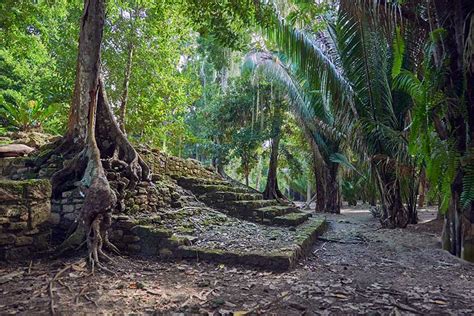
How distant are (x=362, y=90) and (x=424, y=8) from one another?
2.55 metres

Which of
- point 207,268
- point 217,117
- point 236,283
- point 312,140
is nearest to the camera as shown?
point 236,283

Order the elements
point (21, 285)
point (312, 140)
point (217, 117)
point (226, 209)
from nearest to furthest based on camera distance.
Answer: point (21, 285) → point (226, 209) → point (312, 140) → point (217, 117)

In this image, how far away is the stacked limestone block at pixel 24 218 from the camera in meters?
3.96

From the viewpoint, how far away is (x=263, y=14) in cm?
557

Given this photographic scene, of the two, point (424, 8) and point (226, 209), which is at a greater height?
point (424, 8)

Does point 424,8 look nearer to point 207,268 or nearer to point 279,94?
point 207,268

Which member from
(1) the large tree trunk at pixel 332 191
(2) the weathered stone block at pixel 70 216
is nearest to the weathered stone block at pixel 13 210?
(2) the weathered stone block at pixel 70 216

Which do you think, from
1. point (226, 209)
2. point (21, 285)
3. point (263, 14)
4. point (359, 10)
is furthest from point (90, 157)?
point (359, 10)

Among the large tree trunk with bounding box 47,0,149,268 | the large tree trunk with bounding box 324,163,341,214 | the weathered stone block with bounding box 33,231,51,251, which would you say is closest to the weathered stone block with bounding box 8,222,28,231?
the weathered stone block with bounding box 33,231,51,251

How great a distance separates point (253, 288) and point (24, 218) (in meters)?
2.89

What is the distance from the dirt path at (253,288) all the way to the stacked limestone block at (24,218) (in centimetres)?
28

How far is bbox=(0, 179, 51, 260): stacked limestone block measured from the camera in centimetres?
396

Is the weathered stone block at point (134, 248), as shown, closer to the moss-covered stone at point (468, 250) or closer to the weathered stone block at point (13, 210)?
the weathered stone block at point (13, 210)

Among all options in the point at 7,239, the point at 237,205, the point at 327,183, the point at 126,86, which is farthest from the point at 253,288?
the point at 327,183
